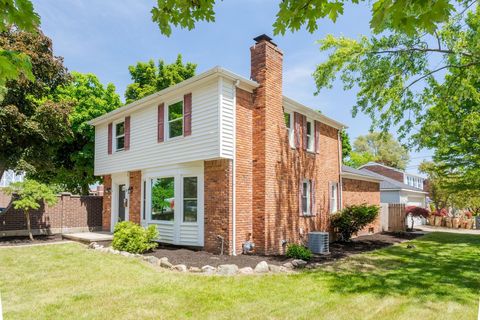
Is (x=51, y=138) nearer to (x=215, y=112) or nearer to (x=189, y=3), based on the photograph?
(x=215, y=112)

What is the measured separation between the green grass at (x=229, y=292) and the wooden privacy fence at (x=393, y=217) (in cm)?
1007

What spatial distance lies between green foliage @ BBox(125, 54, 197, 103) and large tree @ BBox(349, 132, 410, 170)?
33.0m

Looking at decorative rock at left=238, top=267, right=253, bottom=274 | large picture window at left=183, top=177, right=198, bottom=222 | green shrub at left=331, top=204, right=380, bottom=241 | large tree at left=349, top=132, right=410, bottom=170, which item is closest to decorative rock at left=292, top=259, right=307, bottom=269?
decorative rock at left=238, top=267, right=253, bottom=274

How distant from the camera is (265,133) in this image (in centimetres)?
1090

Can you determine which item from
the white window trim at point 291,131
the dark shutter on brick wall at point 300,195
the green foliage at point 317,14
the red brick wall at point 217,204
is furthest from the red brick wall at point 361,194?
the green foliage at point 317,14

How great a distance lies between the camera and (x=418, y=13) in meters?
2.73

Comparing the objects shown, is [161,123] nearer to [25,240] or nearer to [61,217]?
[25,240]

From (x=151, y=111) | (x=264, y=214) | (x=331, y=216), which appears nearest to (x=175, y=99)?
(x=151, y=111)

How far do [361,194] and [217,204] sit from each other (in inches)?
417

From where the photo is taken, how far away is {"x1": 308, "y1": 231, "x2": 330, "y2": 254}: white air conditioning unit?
11.6 metres

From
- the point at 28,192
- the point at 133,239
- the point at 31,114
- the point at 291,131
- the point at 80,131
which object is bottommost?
the point at 133,239

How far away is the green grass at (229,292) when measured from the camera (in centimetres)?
552

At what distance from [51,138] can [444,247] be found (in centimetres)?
1781

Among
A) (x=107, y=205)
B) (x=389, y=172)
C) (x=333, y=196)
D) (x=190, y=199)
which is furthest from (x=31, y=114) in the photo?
(x=389, y=172)
